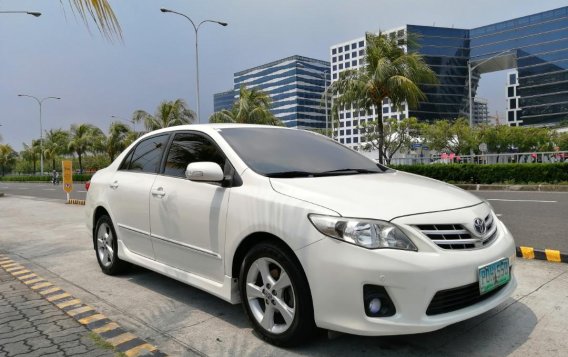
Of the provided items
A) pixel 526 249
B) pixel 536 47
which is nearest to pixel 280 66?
pixel 536 47

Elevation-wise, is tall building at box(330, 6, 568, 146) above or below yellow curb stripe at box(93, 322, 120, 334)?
above

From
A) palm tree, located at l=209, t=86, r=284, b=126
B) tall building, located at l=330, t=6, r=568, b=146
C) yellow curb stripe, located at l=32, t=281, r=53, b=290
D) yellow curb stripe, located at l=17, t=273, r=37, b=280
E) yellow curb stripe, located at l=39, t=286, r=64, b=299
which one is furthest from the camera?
tall building, located at l=330, t=6, r=568, b=146

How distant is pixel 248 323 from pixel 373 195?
4.76 ft

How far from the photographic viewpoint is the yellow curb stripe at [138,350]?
3058mm

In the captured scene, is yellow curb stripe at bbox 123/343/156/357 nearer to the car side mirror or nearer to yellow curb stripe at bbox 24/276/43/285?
the car side mirror

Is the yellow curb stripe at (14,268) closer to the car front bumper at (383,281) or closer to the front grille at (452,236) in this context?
the car front bumper at (383,281)

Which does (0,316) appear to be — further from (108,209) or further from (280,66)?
(280,66)

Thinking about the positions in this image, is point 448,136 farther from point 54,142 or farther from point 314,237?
point 54,142

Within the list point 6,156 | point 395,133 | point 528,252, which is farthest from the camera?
point 6,156

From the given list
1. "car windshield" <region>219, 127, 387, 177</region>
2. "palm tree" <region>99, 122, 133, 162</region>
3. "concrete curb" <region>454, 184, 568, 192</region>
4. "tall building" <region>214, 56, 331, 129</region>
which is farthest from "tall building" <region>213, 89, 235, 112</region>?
"car windshield" <region>219, 127, 387, 177</region>

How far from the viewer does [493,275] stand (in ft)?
9.53

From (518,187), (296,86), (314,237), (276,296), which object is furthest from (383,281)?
(296,86)

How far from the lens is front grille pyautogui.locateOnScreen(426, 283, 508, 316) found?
263cm

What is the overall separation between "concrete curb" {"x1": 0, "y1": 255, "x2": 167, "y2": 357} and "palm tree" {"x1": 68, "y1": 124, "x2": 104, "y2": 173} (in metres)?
48.8
